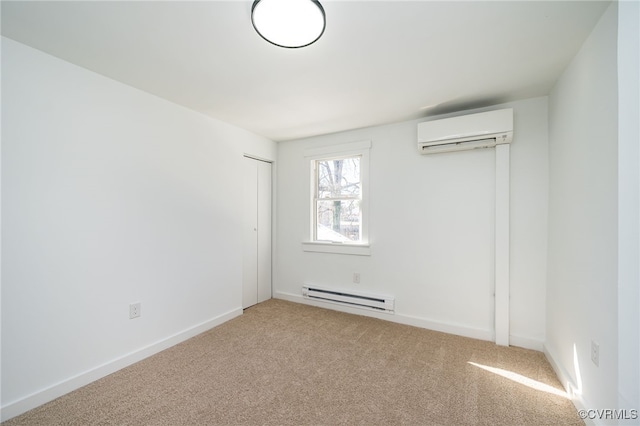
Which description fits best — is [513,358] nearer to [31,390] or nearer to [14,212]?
[31,390]

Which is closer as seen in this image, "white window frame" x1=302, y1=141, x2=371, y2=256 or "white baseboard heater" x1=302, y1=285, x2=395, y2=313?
"white baseboard heater" x1=302, y1=285, x2=395, y2=313

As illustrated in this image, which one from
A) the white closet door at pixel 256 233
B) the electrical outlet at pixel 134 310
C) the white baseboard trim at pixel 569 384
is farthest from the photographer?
the white closet door at pixel 256 233

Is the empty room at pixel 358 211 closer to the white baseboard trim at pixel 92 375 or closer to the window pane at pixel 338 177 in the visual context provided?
the white baseboard trim at pixel 92 375

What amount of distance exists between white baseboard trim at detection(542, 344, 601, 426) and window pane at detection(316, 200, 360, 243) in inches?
86.1

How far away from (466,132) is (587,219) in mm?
1327

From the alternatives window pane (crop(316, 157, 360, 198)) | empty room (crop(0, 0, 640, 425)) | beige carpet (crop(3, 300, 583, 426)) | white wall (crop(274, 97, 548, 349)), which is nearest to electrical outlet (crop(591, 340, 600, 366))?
empty room (crop(0, 0, 640, 425))

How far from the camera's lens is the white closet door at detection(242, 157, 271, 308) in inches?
150

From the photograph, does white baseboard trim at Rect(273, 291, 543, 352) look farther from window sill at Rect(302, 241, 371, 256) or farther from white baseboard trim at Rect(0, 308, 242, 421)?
white baseboard trim at Rect(0, 308, 242, 421)

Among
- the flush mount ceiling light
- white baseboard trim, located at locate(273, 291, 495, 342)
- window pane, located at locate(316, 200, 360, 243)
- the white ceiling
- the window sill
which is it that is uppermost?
the white ceiling

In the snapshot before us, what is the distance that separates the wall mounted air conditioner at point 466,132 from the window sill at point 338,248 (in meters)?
1.39

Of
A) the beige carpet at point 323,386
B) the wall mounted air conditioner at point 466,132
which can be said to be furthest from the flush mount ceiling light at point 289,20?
the beige carpet at point 323,386

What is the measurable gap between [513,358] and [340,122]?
2969mm

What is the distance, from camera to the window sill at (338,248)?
354 centimetres

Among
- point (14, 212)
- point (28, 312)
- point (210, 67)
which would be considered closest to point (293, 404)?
point (28, 312)
